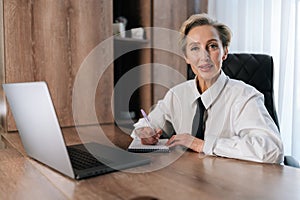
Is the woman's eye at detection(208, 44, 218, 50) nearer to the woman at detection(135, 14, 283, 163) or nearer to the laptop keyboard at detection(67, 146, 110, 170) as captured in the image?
the woman at detection(135, 14, 283, 163)

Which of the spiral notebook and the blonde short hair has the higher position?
the blonde short hair

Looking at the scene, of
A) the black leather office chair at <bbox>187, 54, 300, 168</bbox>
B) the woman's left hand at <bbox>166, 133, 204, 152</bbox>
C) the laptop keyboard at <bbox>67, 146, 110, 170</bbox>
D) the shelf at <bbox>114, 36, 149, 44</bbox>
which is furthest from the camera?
the shelf at <bbox>114, 36, 149, 44</bbox>

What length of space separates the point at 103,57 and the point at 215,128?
0.94m

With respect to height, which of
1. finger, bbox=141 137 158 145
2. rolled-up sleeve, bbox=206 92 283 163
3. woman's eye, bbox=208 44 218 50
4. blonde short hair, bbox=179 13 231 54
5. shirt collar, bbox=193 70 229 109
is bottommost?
finger, bbox=141 137 158 145

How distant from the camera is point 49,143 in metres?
0.97

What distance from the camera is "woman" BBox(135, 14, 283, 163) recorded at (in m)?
1.18

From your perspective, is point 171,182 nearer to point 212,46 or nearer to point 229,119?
point 229,119

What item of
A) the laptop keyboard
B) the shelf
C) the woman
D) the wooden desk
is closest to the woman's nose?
the woman

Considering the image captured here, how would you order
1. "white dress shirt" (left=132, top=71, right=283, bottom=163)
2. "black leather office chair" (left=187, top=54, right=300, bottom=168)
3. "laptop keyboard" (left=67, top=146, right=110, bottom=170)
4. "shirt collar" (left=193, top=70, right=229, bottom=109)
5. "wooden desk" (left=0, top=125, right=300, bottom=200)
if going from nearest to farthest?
"wooden desk" (left=0, top=125, right=300, bottom=200)
"laptop keyboard" (left=67, top=146, right=110, bottom=170)
"white dress shirt" (left=132, top=71, right=283, bottom=163)
"shirt collar" (left=193, top=70, right=229, bottom=109)
"black leather office chair" (left=187, top=54, right=300, bottom=168)

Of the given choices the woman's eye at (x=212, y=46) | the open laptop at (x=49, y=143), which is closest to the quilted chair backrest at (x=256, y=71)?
the woman's eye at (x=212, y=46)

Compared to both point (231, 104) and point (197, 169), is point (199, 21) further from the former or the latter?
point (197, 169)

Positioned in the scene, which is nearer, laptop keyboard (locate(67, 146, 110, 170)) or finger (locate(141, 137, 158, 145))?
laptop keyboard (locate(67, 146, 110, 170))

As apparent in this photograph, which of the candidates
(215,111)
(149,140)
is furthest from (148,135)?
(215,111)

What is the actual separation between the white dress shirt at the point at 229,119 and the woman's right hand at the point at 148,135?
0.08m
